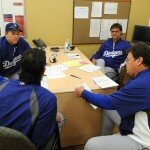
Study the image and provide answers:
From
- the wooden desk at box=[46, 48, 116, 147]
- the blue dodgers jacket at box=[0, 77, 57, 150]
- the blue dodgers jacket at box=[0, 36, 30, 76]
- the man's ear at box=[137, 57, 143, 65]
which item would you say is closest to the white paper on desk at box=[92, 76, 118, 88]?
the wooden desk at box=[46, 48, 116, 147]

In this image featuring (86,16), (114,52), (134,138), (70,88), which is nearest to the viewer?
(134,138)

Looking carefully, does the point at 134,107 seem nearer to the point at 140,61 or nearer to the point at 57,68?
the point at 140,61

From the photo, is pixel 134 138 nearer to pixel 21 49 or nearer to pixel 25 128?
pixel 25 128

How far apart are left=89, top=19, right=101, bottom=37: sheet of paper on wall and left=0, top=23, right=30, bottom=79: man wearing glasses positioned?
4.78 feet

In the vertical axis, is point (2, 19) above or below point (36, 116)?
above

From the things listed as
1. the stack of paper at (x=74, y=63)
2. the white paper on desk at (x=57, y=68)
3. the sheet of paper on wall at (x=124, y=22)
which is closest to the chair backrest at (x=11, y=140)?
the white paper on desk at (x=57, y=68)

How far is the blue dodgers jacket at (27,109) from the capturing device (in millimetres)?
1269

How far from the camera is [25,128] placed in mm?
1283

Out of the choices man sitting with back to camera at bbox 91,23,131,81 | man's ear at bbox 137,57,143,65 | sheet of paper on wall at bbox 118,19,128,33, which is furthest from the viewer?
sheet of paper on wall at bbox 118,19,128,33

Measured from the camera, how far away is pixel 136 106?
A: 1527 mm

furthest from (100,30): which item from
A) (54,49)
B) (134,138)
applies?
(134,138)

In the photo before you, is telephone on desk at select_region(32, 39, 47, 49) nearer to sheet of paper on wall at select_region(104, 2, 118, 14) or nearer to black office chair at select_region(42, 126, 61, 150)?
Answer: sheet of paper on wall at select_region(104, 2, 118, 14)

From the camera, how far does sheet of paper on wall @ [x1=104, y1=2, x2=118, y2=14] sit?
364 centimetres

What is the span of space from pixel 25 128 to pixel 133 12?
320 cm
